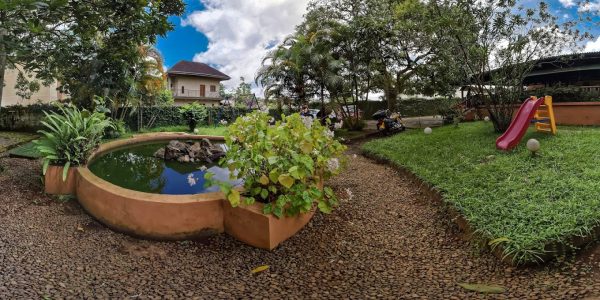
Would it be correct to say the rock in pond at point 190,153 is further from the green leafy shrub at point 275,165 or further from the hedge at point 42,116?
the hedge at point 42,116

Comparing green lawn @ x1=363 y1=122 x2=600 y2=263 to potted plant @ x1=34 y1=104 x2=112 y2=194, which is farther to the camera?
potted plant @ x1=34 y1=104 x2=112 y2=194

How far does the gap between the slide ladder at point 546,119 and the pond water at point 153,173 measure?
6088mm

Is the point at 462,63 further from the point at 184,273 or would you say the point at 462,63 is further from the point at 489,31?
the point at 184,273

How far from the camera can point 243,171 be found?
315cm

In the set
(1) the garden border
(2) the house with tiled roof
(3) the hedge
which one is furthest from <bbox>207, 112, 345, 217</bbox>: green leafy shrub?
(2) the house with tiled roof

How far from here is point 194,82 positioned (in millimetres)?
30484

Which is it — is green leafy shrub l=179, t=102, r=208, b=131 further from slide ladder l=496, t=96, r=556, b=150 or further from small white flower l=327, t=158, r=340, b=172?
slide ladder l=496, t=96, r=556, b=150

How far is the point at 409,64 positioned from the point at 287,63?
4836mm

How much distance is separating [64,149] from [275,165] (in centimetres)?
313

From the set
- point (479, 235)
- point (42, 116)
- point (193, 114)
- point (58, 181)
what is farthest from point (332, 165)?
point (42, 116)

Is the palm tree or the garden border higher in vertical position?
the palm tree

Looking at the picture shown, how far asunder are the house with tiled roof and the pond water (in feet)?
82.3

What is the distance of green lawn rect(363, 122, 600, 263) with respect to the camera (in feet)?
8.66

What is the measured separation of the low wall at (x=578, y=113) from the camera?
28.4 feet
